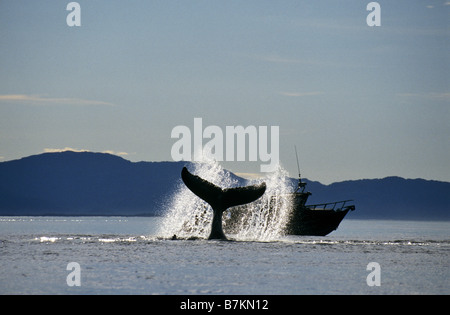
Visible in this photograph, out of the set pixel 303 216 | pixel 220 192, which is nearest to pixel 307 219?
pixel 303 216

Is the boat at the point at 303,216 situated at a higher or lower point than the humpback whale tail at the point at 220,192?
higher

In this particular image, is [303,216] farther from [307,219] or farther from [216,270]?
[216,270]

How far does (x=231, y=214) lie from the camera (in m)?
70.9

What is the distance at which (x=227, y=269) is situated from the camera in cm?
3534

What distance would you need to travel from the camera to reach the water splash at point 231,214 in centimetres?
5356

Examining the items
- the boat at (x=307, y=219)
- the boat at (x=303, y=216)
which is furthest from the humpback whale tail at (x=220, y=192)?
the boat at (x=307, y=219)

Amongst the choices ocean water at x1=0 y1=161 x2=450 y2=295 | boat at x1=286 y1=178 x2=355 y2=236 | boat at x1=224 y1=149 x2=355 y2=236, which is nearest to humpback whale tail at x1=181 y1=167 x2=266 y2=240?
ocean water at x1=0 y1=161 x2=450 y2=295

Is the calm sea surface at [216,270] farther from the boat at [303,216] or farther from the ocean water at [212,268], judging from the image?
the boat at [303,216]

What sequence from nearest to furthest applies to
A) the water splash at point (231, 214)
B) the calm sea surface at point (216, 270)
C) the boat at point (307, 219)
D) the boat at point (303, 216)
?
the calm sea surface at point (216, 270), the water splash at point (231, 214), the boat at point (303, 216), the boat at point (307, 219)
